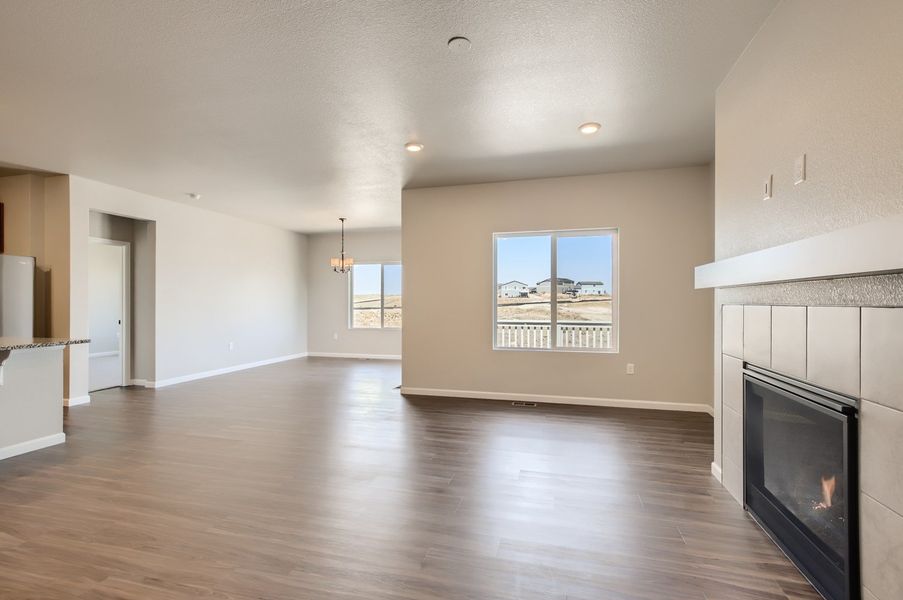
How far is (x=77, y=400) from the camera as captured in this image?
5.18 meters

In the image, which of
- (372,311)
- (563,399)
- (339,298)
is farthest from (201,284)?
(563,399)

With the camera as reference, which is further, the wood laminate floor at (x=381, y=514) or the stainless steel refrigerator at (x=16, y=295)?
the stainless steel refrigerator at (x=16, y=295)

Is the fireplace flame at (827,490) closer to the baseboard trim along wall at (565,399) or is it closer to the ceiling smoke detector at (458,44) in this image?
the ceiling smoke detector at (458,44)

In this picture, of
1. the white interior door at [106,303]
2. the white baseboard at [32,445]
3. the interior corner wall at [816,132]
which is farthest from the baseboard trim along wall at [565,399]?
the white interior door at [106,303]

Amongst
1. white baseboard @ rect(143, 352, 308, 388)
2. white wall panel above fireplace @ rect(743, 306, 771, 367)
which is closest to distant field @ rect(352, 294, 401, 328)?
white baseboard @ rect(143, 352, 308, 388)

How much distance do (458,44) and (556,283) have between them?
3.43 metres

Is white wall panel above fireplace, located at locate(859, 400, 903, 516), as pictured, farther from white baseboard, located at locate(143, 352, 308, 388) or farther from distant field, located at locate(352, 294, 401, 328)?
distant field, located at locate(352, 294, 401, 328)

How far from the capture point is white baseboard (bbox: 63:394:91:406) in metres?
5.10

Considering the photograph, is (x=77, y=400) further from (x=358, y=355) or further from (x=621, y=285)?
(x=621, y=285)

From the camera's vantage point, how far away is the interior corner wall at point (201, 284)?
5254mm

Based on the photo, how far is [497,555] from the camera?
207cm

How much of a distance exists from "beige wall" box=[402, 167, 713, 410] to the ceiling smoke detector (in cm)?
294

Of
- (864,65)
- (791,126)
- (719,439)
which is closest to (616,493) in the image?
(719,439)

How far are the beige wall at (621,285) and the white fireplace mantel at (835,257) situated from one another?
2.65 meters
